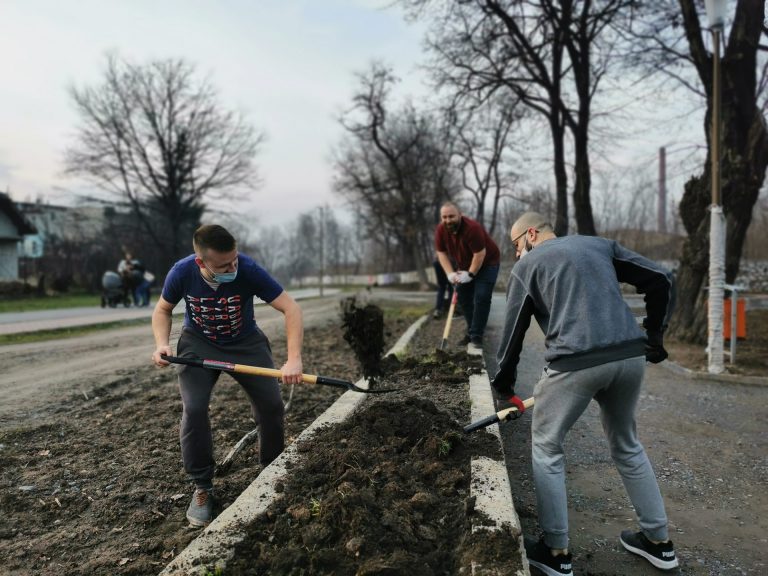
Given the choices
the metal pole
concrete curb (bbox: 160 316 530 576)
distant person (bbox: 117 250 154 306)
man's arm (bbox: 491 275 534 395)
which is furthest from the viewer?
distant person (bbox: 117 250 154 306)

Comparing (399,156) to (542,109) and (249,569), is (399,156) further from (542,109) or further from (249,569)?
(249,569)

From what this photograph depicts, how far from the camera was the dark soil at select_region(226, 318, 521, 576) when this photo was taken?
229 cm

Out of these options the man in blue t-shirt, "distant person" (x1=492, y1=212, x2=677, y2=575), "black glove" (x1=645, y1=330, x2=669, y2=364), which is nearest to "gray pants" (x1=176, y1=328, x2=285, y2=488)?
the man in blue t-shirt

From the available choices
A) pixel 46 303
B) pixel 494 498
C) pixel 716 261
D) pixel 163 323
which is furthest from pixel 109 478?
pixel 46 303

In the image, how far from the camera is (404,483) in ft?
9.83

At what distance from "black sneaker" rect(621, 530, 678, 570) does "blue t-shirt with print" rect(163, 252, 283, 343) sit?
95.9 inches

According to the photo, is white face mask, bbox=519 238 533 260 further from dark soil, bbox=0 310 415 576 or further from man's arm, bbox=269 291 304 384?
dark soil, bbox=0 310 415 576

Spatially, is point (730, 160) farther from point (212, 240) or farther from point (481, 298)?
point (212, 240)

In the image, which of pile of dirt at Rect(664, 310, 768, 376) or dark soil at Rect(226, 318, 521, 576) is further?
pile of dirt at Rect(664, 310, 768, 376)

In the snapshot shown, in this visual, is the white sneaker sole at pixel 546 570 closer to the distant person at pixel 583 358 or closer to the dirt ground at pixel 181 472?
the distant person at pixel 583 358

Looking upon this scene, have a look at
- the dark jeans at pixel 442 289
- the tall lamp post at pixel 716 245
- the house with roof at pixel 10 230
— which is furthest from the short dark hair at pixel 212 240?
the house with roof at pixel 10 230

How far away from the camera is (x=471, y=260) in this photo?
7.35 m

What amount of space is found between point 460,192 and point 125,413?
121 feet

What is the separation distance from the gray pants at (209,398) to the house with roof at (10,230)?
117 feet
